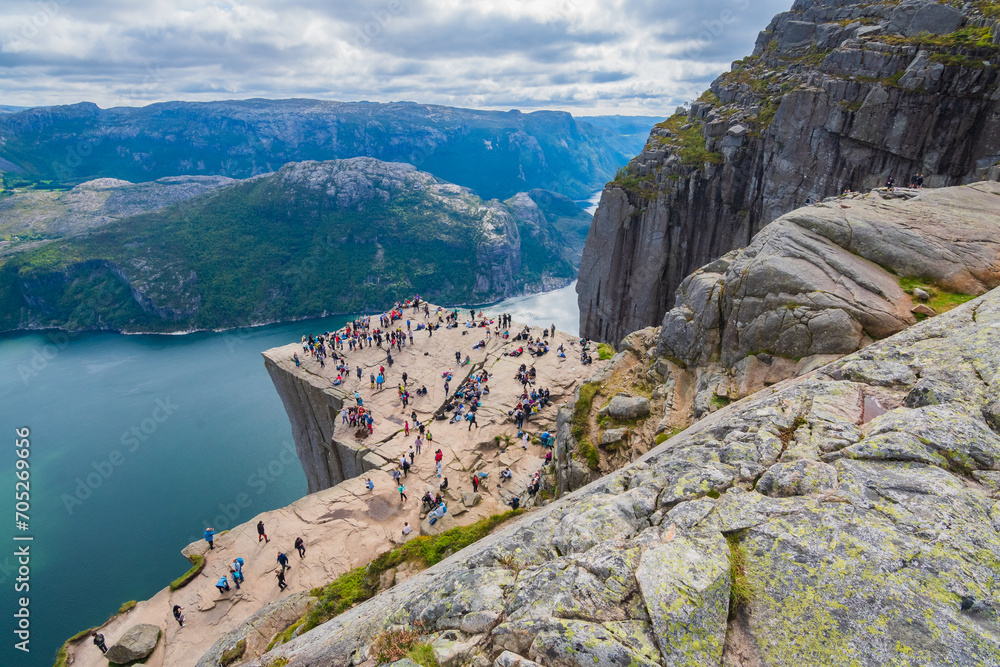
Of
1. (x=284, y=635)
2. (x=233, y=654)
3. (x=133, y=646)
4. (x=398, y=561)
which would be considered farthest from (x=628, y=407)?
(x=133, y=646)

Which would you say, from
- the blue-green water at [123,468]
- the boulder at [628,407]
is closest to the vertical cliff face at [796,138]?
the boulder at [628,407]

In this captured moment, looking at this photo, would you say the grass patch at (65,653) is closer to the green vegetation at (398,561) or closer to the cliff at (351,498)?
the cliff at (351,498)

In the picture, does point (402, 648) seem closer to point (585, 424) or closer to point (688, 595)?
point (688, 595)

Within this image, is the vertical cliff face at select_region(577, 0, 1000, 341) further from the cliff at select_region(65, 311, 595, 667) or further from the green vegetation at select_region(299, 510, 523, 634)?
the green vegetation at select_region(299, 510, 523, 634)

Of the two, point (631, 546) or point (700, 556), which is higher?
point (700, 556)

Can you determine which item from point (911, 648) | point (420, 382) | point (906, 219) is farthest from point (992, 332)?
point (420, 382)

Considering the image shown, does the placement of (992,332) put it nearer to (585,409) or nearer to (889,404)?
(889,404)

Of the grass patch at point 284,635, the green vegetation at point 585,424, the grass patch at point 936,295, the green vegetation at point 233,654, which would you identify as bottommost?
the green vegetation at point 233,654
